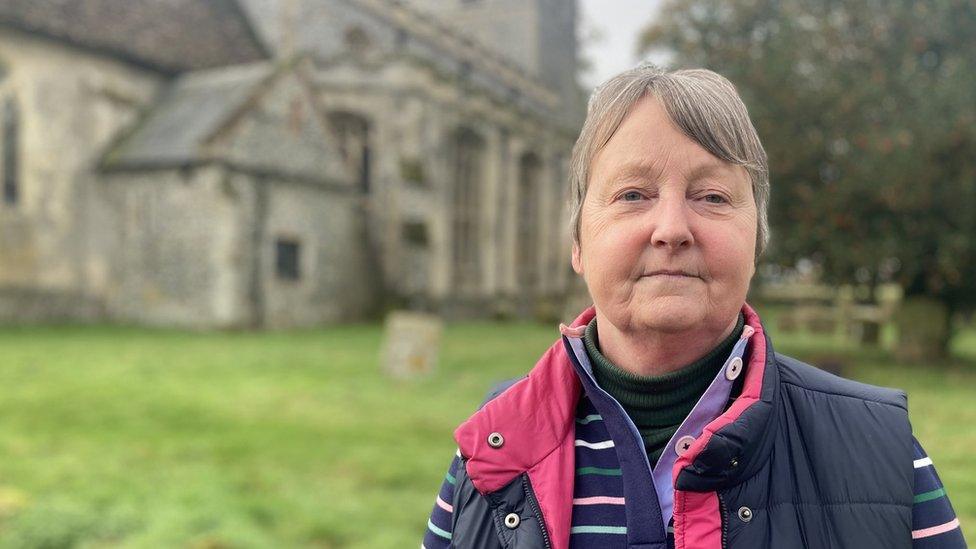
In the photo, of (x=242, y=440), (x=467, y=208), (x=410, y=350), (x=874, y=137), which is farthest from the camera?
(x=467, y=208)

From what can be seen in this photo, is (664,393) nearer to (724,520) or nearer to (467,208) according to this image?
(724,520)

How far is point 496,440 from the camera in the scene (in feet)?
4.78

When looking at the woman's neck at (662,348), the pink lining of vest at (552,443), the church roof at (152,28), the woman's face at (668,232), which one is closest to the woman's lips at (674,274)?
the woman's face at (668,232)

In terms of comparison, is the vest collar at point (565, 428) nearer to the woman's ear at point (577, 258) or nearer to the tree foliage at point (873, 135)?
the woman's ear at point (577, 258)

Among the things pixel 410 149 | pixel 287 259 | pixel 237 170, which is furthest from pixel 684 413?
pixel 410 149

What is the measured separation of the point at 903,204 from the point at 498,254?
14775mm

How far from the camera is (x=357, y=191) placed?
19891 mm

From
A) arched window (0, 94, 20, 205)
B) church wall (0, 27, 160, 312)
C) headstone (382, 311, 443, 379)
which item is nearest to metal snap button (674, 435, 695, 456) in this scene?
headstone (382, 311, 443, 379)

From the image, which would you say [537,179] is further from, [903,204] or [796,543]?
[796,543]

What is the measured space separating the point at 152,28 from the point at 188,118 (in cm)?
385

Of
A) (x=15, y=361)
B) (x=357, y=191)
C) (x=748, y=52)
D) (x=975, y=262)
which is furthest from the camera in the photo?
(x=357, y=191)

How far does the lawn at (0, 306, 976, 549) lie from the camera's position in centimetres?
414

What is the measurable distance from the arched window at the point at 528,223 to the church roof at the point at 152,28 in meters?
9.71

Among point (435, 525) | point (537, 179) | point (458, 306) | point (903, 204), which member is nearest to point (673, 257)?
point (435, 525)
